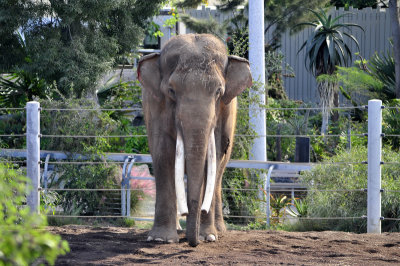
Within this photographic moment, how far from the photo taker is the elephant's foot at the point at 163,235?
656cm

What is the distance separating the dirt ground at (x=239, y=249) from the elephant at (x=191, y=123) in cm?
21

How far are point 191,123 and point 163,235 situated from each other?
127cm

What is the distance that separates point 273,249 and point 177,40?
2.24 m

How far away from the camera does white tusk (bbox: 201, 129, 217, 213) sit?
19.7 feet

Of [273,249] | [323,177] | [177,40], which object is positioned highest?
[177,40]

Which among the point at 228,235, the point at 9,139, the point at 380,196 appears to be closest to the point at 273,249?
the point at 228,235

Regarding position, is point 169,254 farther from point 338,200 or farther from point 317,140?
point 317,140

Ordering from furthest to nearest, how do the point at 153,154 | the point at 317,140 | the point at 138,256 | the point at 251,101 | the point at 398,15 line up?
the point at 398,15 < the point at 317,140 < the point at 251,101 < the point at 153,154 < the point at 138,256

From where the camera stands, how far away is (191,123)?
5969mm

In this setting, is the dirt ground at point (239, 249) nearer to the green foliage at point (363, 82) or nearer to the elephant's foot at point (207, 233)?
the elephant's foot at point (207, 233)

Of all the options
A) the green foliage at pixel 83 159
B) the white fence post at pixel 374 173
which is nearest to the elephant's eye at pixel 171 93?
the white fence post at pixel 374 173

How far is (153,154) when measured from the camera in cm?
680

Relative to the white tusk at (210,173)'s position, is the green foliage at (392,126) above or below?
above

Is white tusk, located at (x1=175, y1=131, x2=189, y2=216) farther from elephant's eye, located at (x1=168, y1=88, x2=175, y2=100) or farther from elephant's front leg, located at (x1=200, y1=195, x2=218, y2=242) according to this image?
elephant's front leg, located at (x1=200, y1=195, x2=218, y2=242)
